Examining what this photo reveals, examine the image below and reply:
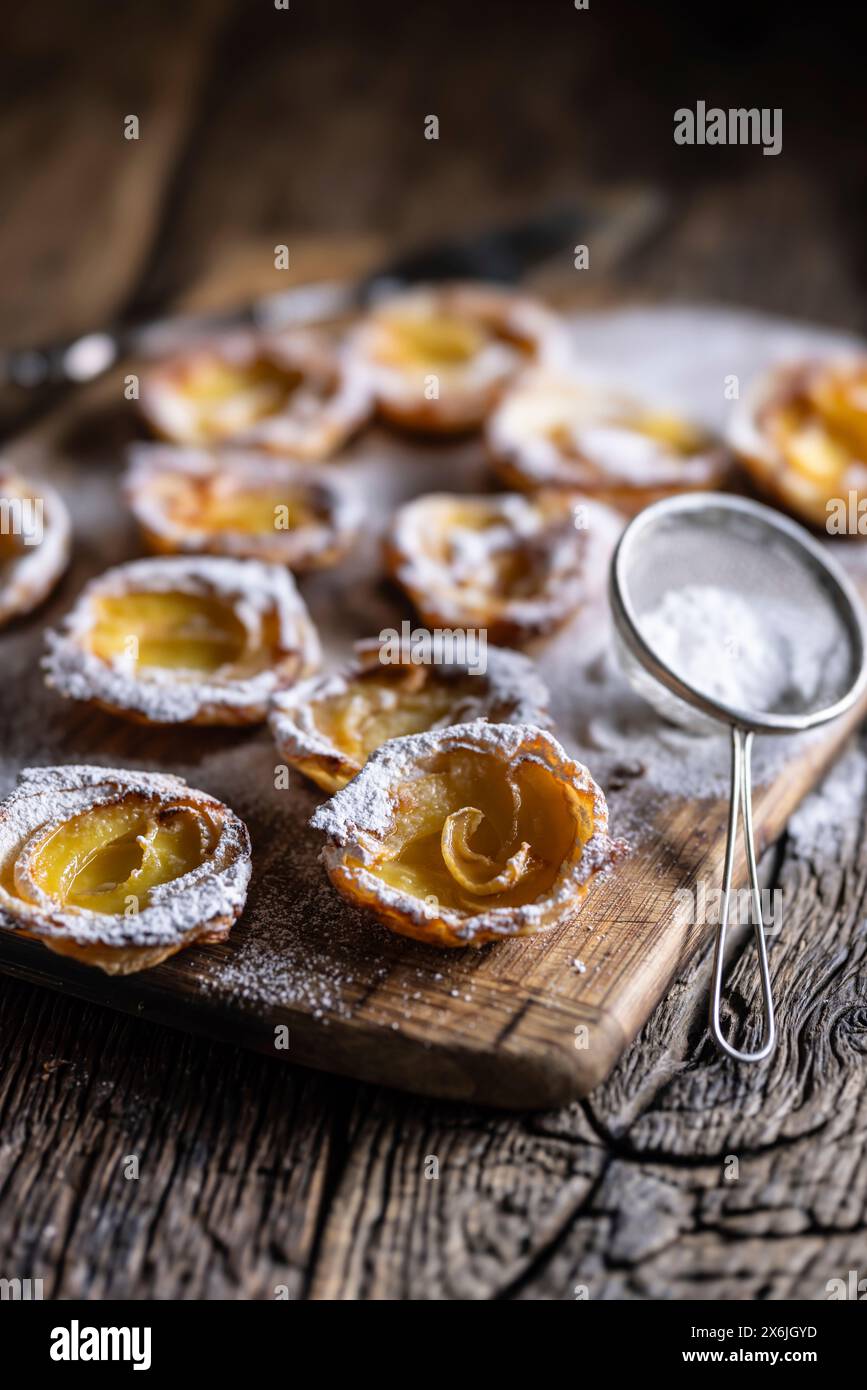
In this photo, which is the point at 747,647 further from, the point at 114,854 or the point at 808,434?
the point at 114,854

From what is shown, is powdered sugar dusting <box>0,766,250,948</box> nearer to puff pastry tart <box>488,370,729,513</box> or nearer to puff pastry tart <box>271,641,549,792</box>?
puff pastry tart <box>271,641,549,792</box>

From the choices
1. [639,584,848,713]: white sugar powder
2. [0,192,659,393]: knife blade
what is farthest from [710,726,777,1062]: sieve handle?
[0,192,659,393]: knife blade

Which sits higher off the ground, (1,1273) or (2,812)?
(2,812)

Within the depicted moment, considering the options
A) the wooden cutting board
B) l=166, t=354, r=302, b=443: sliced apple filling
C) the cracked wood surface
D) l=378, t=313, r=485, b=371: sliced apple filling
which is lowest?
the cracked wood surface

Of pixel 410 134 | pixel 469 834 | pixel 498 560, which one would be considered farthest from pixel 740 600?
pixel 410 134
